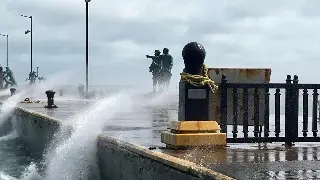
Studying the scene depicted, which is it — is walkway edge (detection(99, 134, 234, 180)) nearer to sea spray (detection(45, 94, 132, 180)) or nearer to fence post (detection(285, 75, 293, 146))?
sea spray (detection(45, 94, 132, 180))

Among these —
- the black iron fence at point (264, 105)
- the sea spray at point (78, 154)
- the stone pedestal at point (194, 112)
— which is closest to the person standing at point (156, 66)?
the sea spray at point (78, 154)

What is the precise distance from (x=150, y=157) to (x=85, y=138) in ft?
14.4

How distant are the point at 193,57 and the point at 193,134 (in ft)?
3.95

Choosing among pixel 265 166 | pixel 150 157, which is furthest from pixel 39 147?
pixel 265 166

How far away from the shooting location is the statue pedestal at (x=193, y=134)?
9.35 meters

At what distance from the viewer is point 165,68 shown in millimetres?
37312

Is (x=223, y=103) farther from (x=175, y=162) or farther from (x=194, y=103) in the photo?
(x=175, y=162)

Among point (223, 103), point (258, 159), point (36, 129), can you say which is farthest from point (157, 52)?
point (258, 159)

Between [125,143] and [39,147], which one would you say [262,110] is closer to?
[125,143]

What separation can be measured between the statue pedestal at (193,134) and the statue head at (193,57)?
→ 86 centimetres

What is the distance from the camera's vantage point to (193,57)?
9562 mm

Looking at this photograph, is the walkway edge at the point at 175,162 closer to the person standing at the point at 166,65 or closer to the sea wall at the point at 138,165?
the sea wall at the point at 138,165

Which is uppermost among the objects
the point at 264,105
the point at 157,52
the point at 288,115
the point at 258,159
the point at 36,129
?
the point at 157,52

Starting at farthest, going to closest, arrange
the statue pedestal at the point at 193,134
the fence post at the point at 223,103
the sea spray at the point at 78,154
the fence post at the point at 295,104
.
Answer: the sea spray at the point at 78,154 → the fence post at the point at 295,104 → the fence post at the point at 223,103 → the statue pedestal at the point at 193,134
